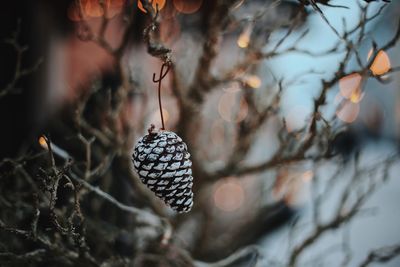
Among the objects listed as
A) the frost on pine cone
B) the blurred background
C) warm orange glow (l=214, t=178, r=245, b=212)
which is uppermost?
warm orange glow (l=214, t=178, r=245, b=212)

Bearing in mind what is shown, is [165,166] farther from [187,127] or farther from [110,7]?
[110,7]

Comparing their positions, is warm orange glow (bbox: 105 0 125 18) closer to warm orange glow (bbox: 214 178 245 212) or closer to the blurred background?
the blurred background

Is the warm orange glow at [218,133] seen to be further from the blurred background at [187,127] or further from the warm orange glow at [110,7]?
the warm orange glow at [110,7]

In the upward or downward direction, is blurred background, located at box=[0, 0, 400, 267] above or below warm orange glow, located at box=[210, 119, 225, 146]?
below

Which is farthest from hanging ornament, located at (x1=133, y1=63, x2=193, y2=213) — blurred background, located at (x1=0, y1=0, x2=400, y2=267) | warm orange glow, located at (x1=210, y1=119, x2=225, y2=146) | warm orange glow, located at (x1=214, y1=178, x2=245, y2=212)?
warm orange glow, located at (x1=214, y1=178, x2=245, y2=212)

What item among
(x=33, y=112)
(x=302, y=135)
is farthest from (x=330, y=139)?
(x=33, y=112)

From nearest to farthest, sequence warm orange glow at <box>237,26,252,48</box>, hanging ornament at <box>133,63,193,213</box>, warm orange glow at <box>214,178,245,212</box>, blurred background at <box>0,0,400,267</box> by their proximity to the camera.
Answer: hanging ornament at <box>133,63,193,213</box> → blurred background at <box>0,0,400,267</box> → warm orange glow at <box>237,26,252,48</box> → warm orange glow at <box>214,178,245,212</box>

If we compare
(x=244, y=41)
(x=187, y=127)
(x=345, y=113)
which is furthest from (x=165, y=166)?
(x=345, y=113)
